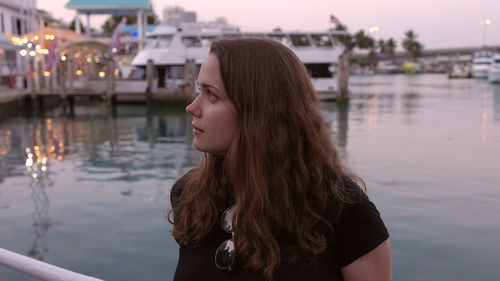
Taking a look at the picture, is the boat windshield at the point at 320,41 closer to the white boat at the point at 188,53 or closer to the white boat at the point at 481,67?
the white boat at the point at 188,53

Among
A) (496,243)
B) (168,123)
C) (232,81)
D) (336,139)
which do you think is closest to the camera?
(232,81)

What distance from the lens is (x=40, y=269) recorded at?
1963 millimetres

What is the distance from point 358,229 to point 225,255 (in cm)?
42

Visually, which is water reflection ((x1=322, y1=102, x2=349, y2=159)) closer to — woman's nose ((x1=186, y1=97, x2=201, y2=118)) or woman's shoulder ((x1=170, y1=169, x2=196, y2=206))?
woman's shoulder ((x1=170, y1=169, x2=196, y2=206))

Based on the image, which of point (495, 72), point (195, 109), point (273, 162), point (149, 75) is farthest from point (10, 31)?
point (495, 72)

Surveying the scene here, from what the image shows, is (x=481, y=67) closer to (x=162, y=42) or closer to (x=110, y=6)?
(x=110, y=6)

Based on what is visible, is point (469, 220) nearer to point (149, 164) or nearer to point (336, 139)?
point (149, 164)

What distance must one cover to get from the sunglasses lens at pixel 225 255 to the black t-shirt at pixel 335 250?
3cm

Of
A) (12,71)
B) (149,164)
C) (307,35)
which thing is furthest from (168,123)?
(12,71)

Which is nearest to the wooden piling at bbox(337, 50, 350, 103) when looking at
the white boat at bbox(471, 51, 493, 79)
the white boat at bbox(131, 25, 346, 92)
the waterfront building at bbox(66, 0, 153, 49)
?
the white boat at bbox(131, 25, 346, 92)

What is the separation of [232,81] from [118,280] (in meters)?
5.24

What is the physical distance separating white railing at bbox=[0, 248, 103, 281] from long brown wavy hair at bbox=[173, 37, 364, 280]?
43cm

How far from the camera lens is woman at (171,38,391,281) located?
1684 millimetres

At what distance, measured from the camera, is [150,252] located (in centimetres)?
725
